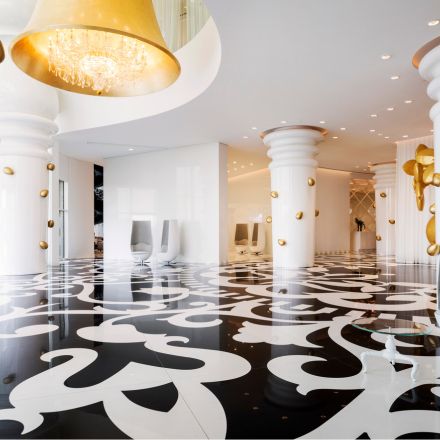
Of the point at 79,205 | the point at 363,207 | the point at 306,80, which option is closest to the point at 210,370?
the point at 306,80

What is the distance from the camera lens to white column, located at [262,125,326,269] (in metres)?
9.98

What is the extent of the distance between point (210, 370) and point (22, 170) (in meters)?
7.78

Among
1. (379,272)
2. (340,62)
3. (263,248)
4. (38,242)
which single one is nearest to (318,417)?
(340,62)

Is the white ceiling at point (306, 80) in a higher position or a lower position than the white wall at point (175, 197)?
higher

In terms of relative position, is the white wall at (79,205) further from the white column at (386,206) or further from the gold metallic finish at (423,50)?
the gold metallic finish at (423,50)

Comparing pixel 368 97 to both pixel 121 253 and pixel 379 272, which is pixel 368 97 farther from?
pixel 121 253

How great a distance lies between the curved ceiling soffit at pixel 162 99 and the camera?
23.6 ft

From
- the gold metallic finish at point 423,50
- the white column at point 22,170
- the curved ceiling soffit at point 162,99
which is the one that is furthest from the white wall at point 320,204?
Result: the gold metallic finish at point 423,50

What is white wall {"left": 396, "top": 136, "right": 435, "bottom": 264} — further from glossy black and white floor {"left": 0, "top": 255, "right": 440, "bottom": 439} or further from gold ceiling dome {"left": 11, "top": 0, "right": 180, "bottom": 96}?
gold ceiling dome {"left": 11, "top": 0, "right": 180, "bottom": 96}

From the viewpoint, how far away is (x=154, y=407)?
7.20 feet

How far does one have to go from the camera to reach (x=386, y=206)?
1536cm

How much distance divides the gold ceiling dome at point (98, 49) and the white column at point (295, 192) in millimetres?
5441

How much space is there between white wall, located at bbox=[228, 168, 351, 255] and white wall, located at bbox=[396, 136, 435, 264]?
16.5ft

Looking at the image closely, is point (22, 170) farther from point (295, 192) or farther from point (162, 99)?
point (295, 192)
